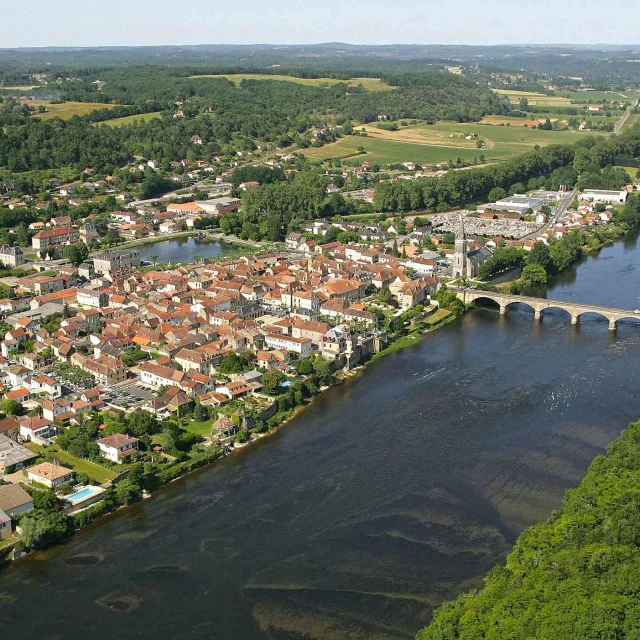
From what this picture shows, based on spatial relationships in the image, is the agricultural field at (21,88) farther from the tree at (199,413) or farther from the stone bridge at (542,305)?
the tree at (199,413)

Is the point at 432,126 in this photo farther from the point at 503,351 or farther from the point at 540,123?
the point at 503,351

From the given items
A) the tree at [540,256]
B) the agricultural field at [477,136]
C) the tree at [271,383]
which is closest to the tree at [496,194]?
the tree at [540,256]

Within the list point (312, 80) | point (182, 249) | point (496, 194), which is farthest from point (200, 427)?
point (312, 80)

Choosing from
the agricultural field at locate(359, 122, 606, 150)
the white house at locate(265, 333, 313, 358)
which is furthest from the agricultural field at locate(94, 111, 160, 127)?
the white house at locate(265, 333, 313, 358)

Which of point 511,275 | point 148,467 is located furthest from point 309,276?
point 148,467

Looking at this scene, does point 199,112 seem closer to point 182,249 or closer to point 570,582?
point 182,249

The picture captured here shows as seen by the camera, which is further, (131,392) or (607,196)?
(607,196)
